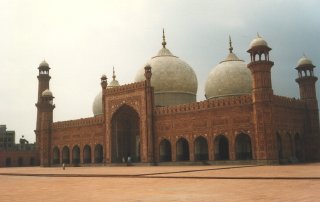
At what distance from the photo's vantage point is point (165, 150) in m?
25.8

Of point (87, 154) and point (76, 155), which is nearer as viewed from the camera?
point (87, 154)

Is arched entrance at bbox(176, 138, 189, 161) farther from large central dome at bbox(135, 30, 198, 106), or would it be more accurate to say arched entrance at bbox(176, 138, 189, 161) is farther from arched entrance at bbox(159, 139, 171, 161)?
large central dome at bbox(135, 30, 198, 106)

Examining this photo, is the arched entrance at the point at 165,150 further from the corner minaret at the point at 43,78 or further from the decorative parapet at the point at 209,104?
the corner minaret at the point at 43,78

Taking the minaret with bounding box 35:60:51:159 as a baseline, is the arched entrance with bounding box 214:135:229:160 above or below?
below

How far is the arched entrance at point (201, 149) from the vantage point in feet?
76.9

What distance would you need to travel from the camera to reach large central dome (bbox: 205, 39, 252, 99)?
2555 centimetres

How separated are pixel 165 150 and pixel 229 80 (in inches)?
251

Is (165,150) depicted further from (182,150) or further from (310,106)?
(310,106)

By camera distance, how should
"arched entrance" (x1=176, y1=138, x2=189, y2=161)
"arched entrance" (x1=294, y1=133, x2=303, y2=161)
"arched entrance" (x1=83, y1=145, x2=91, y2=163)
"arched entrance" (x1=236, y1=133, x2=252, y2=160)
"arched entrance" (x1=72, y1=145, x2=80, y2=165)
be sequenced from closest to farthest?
"arched entrance" (x1=236, y1=133, x2=252, y2=160)
"arched entrance" (x1=294, y1=133, x2=303, y2=161)
"arched entrance" (x1=176, y1=138, x2=189, y2=161)
"arched entrance" (x1=83, y1=145, x2=91, y2=163)
"arched entrance" (x1=72, y1=145, x2=80, y2=165)

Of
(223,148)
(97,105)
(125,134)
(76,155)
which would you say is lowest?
(76,155)

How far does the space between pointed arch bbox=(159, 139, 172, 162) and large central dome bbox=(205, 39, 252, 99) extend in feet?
14.9

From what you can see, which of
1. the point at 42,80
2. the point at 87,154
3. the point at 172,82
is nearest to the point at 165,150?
the point at 172,82

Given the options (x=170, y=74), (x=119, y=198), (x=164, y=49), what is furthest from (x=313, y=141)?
(x=119, y=198)

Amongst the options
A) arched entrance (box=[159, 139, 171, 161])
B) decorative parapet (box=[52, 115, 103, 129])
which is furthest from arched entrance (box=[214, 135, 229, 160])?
decorative parapet (box=[52, 115, 103, 129])
